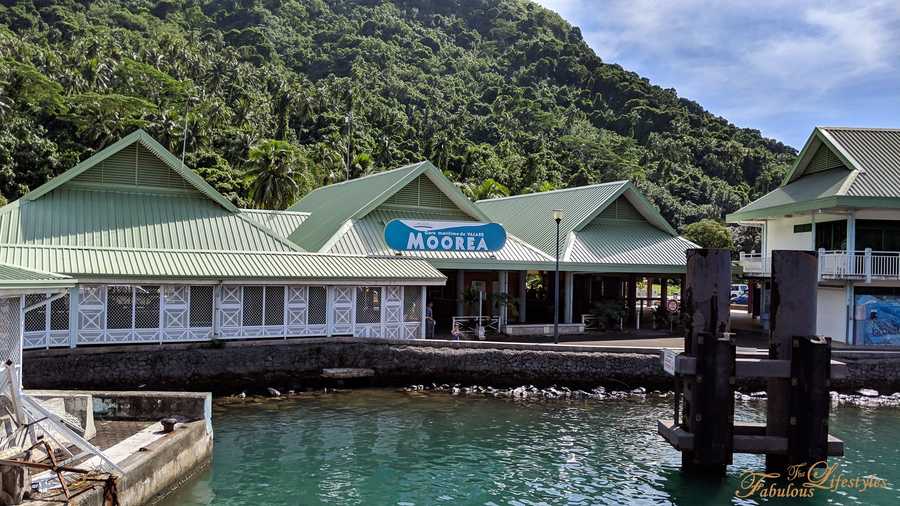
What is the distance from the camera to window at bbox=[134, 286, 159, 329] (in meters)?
21.9

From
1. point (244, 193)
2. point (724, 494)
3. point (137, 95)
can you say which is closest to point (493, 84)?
point (137, 95)

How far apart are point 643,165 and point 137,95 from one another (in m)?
73.0

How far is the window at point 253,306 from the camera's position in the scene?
23500 millimetres

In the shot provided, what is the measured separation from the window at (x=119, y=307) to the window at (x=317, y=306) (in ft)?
17.6

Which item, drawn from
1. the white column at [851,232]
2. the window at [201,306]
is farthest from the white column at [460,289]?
the white column at [851,232]

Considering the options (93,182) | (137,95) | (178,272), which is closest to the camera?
(178,272)

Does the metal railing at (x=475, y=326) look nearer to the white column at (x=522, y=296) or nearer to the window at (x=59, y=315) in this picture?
the white column at (x=522, y=296)

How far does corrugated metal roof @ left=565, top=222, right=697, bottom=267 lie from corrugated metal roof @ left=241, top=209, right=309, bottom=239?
12732 millimetres

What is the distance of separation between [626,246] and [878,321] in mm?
9819

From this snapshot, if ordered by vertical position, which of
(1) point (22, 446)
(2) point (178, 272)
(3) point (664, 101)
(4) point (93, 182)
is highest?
(3) point (664, 101)

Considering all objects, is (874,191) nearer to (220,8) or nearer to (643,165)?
(643,165)

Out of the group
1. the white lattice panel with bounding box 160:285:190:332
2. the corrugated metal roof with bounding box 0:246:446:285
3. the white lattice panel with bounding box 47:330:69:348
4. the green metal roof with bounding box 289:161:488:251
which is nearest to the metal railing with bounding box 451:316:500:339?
the corrugated metal roof with bounding box 0:246:446:285

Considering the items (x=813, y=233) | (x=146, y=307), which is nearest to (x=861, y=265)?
(x=813, y=233)

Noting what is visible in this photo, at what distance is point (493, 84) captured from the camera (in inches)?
6614
